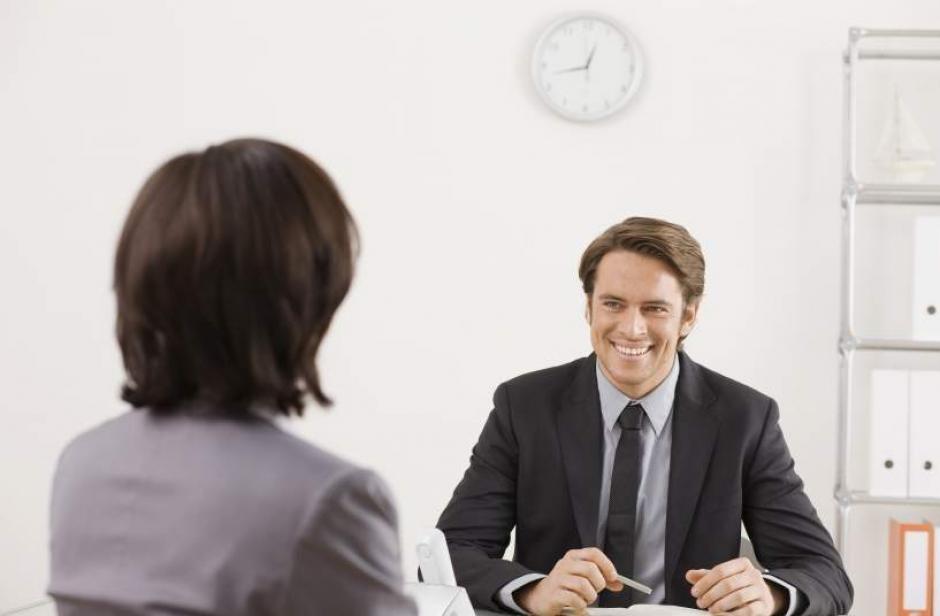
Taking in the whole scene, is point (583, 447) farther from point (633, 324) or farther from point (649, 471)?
point (633, 324)

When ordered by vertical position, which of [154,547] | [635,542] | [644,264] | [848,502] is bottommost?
[848,502]

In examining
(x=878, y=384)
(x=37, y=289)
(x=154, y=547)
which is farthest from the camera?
(x=37, y=289)

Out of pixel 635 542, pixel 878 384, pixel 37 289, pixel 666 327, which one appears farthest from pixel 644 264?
pixel 37 289

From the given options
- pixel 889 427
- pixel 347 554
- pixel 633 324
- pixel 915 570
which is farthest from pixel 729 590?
pixel 915 570

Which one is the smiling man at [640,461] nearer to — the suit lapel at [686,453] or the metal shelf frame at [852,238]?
the suit lapel at [686,453]

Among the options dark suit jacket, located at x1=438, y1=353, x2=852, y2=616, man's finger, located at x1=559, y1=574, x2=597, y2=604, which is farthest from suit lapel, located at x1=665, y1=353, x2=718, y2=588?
man's finger, located at x1=559, y1=574, x2=597, y2=604

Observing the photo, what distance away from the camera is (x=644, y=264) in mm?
2318

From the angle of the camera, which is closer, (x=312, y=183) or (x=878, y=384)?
(x=312, y=183)

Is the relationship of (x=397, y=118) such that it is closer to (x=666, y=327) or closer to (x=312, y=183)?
(x=666, y=327)

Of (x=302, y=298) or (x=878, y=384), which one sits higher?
(x=302, y=298)

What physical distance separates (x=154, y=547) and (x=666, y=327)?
1.51 m

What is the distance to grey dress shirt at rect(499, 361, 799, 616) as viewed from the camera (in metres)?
2.20

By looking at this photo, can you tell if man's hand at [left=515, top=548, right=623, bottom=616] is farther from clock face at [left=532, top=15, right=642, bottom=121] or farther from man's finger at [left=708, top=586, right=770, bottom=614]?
clock face at [left=532, top=15, right=642, bottom=121]

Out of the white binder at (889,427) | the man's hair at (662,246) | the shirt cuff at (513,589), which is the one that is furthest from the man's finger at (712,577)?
the white binder at (889,427)
